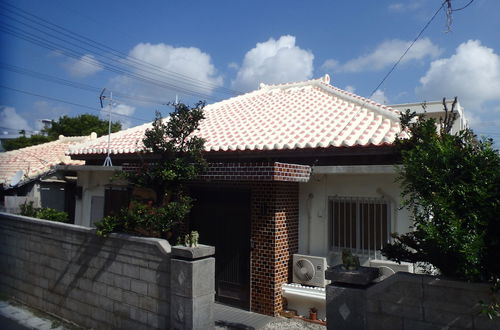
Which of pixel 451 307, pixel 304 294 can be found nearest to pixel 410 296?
pixel 451 307

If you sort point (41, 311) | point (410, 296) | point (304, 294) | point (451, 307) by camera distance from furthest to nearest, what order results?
point (41, 311) < point (304, 294) < point (410, 296) < point (451, 307)

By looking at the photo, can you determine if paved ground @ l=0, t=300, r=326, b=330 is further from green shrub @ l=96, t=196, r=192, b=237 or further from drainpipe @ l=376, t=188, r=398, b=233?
drainpipe @ l=376, t=188, r=398, b=233

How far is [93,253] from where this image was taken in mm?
6703

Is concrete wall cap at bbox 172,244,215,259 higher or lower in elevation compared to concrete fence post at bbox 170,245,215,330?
higher

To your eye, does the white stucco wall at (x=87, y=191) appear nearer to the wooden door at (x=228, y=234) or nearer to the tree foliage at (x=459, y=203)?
the wooden door at (x=228, y=234)

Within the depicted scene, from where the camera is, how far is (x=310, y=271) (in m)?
7.39

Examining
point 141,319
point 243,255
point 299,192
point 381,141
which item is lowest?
point 141,319

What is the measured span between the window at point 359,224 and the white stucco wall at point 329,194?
12 centimetres

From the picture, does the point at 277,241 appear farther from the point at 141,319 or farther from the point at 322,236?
the point at 141,319

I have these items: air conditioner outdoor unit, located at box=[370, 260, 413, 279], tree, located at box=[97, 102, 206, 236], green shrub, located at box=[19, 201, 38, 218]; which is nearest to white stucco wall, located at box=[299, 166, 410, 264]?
air conditioner outdoor unit, located at box=[370, 260, 413, 279]

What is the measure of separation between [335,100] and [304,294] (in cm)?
579

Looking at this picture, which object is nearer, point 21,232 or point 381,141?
point 381,141

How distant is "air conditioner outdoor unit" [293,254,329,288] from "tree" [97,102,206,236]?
8.76 ft

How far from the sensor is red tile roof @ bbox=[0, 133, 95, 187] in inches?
586
